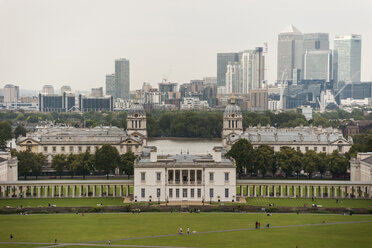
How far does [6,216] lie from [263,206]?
24.4 metres

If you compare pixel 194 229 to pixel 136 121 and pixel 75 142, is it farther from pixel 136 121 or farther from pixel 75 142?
pixel 136 121

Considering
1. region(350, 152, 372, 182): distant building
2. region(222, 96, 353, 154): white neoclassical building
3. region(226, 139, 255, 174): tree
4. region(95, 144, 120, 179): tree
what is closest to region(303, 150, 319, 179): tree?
region(350, 152, 372, 182): distant building

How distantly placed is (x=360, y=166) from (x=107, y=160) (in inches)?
1254

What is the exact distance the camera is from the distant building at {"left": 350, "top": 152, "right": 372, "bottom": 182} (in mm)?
97519

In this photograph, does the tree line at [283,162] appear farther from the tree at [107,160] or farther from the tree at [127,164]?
the tree at [107,160]

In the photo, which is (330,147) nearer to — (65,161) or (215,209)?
(65,161)

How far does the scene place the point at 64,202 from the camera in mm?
86688

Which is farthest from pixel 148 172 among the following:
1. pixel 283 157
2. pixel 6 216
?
pixel 283 157

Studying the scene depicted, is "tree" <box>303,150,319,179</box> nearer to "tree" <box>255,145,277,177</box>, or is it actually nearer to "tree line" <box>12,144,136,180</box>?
"tree" <box>255,145,277,177</box>

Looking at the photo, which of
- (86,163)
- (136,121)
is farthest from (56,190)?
(136,121)

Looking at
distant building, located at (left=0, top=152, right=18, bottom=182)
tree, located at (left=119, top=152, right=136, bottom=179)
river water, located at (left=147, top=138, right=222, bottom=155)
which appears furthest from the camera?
river water, located at (left=147, top=138, right=222, bottom=155)

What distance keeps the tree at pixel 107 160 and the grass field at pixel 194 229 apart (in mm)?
29777

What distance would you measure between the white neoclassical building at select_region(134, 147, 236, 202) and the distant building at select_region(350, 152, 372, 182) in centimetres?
1769

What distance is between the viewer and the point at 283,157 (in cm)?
10912
